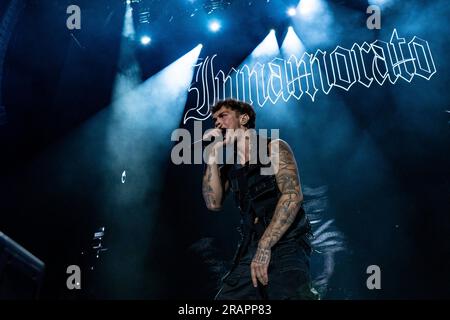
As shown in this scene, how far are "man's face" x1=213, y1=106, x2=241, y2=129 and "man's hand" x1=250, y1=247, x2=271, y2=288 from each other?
3.77 ft

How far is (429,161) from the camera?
5465 mm

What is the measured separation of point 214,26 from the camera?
6.12 metres

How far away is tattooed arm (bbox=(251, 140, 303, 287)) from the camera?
2.17 metres

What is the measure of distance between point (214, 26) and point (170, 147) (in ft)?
7.20

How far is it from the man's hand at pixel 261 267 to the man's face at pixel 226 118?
115 cm

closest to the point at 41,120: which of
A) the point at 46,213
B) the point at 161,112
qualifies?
the point at 46,213

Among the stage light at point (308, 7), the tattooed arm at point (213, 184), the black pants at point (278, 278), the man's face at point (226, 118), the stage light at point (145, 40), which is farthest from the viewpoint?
the stage light at point (308, 7)

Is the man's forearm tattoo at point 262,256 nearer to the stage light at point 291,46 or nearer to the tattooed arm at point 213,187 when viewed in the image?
the tattooed arm at point 213,187

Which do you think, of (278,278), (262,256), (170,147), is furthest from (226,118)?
(170,147)

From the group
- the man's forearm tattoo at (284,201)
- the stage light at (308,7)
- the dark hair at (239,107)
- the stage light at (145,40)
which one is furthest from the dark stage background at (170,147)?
the man's forearm tattoo at (284,201)

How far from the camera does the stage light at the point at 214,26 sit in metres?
6.09

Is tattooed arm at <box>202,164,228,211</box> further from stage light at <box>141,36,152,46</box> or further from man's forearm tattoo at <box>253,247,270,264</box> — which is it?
stage light at <box>141,36,152,46</box>

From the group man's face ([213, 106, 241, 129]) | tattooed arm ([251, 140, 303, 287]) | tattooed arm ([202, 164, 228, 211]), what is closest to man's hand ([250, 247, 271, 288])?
tattooed arm ([251, 140, 303, 287])

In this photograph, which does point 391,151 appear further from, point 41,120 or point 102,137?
point 41,120
